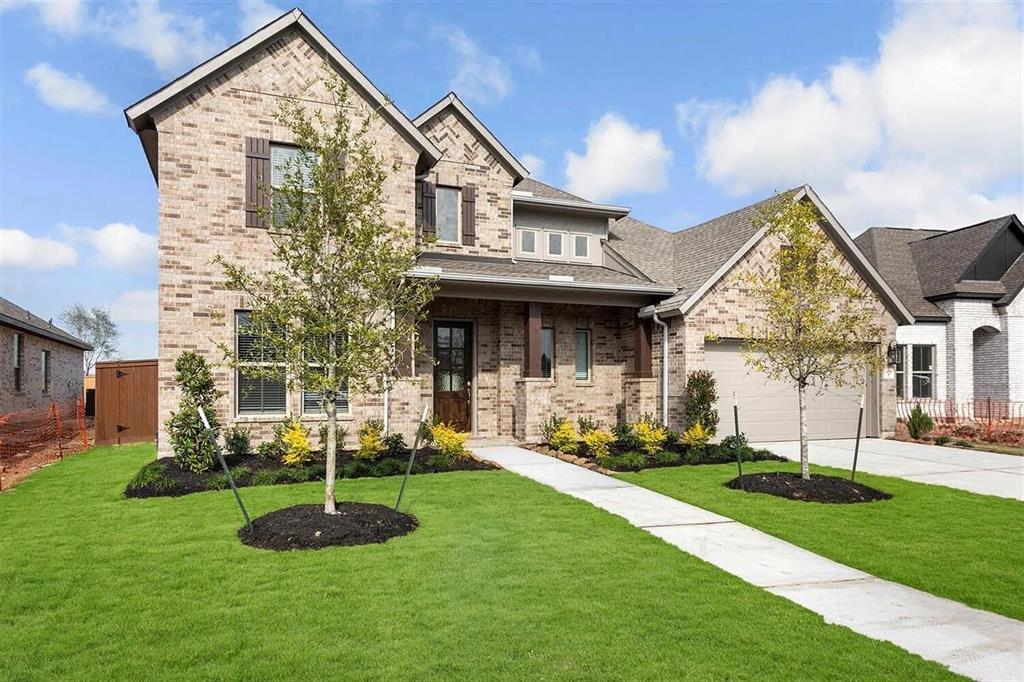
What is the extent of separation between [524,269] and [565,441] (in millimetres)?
4383

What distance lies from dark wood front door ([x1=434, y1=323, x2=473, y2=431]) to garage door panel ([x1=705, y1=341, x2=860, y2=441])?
18.8ft

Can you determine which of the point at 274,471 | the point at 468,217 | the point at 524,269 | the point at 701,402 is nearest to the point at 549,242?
the point at 524,269

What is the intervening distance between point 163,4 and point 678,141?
12866 millimetres

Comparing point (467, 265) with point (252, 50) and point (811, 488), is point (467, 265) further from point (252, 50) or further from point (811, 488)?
point (811, 488)

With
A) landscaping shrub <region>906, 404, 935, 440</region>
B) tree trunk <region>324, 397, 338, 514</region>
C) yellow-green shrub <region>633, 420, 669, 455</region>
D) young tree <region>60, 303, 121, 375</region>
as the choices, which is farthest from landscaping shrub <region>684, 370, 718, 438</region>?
young tree <region>60, 303, 121, 375</region>

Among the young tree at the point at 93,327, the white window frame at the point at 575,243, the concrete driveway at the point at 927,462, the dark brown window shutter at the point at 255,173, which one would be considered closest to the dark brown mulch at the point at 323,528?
the dark brown window shutter at the point at 255,173

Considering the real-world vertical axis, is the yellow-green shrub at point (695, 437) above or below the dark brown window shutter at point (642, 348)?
below

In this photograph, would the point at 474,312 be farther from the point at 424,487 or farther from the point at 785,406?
the point at 785,406

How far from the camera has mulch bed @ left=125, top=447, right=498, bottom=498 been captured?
31.3 ft

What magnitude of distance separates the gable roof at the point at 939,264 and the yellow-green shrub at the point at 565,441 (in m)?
14.3

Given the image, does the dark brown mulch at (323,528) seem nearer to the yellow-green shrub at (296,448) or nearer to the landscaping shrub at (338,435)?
the yellow-green shrub at (296,448)

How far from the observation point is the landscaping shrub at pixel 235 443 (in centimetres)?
1184

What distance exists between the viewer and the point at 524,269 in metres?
15.4

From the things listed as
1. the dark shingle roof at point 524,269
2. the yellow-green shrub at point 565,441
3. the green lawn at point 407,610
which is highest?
the dark shingle roof at point 524,269
